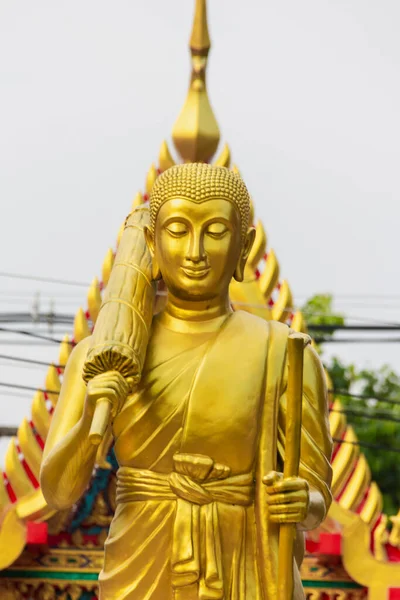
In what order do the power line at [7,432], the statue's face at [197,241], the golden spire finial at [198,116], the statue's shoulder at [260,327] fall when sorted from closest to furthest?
the statue's face at [197,241] → the statue's shoulder at [260,327] → the golden spire finial at [198,116] → the power line at [7,432]

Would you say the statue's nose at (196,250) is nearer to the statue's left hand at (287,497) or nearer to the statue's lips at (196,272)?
the statue's lips at (196,272)

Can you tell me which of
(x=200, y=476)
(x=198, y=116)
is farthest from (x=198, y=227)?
(x=198, y=116)

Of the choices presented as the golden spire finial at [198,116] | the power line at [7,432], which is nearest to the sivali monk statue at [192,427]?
the golden spire finial at [198,116]

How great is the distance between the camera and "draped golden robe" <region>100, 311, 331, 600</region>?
5957 mm

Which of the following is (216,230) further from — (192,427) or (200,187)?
(192,427)

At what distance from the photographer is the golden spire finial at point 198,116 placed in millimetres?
10203

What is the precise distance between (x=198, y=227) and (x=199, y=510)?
87 centimetres

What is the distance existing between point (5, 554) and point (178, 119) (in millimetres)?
2452

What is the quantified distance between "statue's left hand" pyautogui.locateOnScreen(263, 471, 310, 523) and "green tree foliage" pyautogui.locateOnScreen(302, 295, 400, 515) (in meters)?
12.9

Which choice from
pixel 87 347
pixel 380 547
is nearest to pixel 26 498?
pixel 380 547

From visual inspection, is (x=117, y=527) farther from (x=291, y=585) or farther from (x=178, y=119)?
(x=178, y=119)

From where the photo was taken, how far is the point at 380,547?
33.9 feet

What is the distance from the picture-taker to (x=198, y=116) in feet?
33.7

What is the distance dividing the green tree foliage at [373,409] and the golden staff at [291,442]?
12952mm
